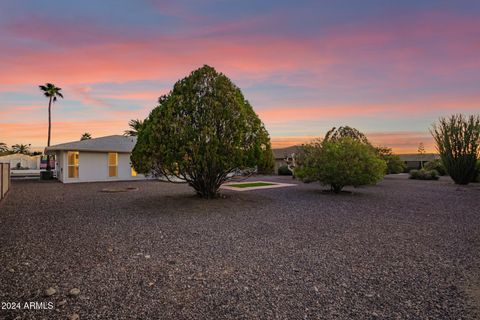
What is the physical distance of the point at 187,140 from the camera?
851 centimetres

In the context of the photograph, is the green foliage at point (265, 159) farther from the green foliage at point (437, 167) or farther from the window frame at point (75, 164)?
the green foliage at point (437, 167)

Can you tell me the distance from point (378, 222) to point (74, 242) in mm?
7078

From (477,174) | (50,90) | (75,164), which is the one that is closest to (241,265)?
(75,164)

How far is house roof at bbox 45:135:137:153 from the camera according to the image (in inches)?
707

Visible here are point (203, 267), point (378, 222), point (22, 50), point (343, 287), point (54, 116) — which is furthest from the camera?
point (54, 116)

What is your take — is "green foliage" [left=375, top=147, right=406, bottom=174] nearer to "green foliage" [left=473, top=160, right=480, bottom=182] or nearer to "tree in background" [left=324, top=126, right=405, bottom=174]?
"tree in background" [left=324, top=126, right=405, bottom=174]

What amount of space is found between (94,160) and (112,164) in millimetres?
1319

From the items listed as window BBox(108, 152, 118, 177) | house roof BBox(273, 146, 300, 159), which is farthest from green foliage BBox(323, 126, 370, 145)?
window BBox(108, 152, 118, 177)

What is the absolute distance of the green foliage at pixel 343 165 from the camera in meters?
11.4

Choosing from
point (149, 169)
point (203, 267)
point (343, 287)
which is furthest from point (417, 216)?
point (149, 169)

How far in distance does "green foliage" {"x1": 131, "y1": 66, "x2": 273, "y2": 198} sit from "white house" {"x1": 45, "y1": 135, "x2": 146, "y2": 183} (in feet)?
32.3

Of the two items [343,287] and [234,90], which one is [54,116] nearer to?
[234,90]

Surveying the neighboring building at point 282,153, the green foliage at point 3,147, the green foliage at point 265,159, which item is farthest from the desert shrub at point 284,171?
the green foliage at point 3,147

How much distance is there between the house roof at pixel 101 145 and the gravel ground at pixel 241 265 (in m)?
12.2
